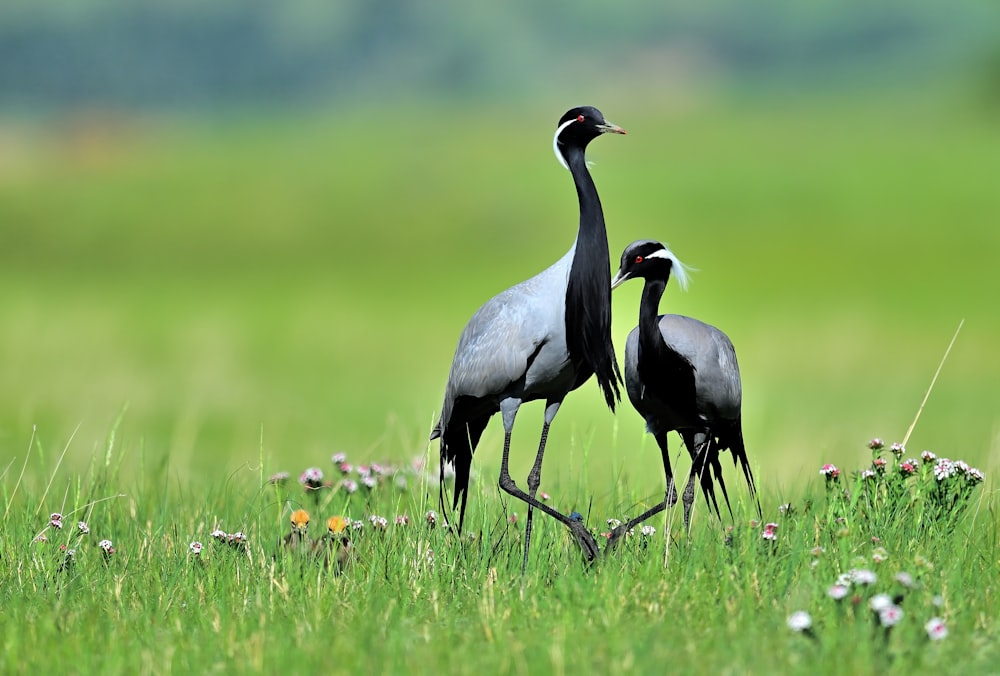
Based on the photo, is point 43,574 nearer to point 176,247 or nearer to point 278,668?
point 278,668

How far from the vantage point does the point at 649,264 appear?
19.1 ft

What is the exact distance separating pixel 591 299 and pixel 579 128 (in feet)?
2.64

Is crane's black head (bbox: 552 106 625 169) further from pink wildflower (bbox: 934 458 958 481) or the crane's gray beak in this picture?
pink wildflower (bbox: 934 458 958 481)

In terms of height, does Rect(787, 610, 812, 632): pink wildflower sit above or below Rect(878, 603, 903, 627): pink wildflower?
below

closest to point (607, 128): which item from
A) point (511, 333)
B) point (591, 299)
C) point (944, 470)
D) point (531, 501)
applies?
point (591, 299)

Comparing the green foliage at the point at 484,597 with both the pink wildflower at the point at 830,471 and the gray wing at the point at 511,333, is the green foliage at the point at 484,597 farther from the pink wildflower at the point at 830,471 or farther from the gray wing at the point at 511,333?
the gray wing at the point at 511,333

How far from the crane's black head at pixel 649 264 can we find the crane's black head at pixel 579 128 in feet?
1.78

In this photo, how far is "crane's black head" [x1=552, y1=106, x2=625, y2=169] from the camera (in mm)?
5664

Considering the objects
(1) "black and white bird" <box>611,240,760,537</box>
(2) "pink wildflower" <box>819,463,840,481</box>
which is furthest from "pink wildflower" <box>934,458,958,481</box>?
(1) "black and white bird" <box>611,240,760,537</box>

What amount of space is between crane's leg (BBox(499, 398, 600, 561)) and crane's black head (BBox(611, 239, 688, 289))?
0.76m

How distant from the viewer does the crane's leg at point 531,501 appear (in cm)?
545

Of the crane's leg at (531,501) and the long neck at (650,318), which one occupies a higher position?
the long neck at (650,318)

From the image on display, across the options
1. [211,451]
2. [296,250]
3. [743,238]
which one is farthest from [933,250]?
[211,451]

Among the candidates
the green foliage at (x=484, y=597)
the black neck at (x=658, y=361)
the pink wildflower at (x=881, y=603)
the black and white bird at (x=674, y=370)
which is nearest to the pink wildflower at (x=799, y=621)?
the green foliage at (x=484, y=597)
